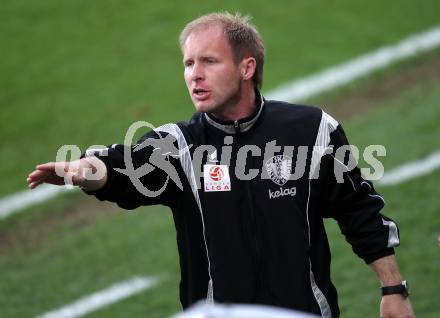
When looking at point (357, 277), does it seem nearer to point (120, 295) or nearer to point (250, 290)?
point (120, 295)

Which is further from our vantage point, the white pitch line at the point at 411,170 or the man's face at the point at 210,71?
the white pitch line at the point at 411,170

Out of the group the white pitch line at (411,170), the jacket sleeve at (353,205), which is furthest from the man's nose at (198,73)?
the white pitch line at (411,170)

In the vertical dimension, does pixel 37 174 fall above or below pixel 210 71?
below

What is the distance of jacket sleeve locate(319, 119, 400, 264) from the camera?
448cm

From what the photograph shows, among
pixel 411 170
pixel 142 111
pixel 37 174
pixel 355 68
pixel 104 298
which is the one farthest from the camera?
pixel 355 68

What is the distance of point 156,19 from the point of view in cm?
1236

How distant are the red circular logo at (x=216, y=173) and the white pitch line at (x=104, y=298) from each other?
11.5 feet

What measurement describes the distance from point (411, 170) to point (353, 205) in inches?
186

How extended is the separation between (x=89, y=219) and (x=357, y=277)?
2878 mm

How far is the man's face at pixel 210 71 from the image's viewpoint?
4379 millimetres

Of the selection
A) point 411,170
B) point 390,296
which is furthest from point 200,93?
point 411,170

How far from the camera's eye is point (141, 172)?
14.4 feet

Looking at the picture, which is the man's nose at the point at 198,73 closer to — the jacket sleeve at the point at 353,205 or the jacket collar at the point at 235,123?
the jacket collar at the point at 235,123

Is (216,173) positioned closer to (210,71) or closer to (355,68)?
(210,71)
